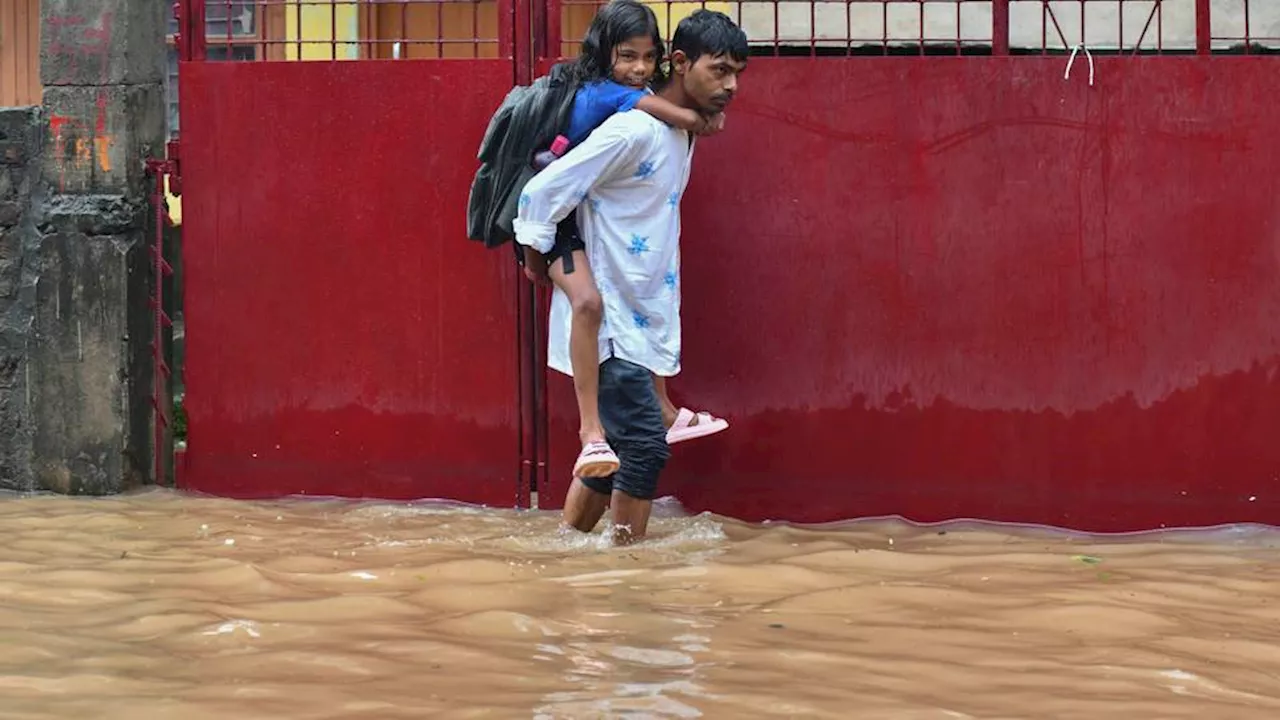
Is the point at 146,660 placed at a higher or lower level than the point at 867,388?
lower

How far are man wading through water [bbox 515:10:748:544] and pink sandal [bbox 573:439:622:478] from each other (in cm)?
17

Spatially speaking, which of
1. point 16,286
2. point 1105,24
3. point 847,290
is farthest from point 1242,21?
point 16,286

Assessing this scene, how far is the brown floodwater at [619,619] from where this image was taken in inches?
146

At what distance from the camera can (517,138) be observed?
5398 millimetres

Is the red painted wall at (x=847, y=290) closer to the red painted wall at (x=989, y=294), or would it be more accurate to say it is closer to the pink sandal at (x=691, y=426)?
the red painted wall at (x=989, y=294)

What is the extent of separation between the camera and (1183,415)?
18.8ft

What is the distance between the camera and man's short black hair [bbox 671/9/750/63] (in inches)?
207

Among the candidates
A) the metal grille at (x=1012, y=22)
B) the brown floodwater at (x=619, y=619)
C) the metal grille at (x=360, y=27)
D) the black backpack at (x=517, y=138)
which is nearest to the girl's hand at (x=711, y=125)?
the black backpack at (x=517, y=138)

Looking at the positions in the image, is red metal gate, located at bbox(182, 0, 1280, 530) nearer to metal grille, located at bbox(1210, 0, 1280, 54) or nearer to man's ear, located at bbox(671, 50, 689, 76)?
man's ear, located at bbox(671, 50, 689, 76)

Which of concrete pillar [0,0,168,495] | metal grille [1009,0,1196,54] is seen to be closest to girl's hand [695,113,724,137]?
concrete pillar [0,0,168,495]

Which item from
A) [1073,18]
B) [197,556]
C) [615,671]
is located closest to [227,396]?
[197,556]

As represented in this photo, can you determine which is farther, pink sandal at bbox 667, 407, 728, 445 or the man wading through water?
pink sandal at bbox 667, 407, 728, 445

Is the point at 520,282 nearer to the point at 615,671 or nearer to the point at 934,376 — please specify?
the point at 934,376

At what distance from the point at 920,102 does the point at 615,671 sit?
2.66 meters
